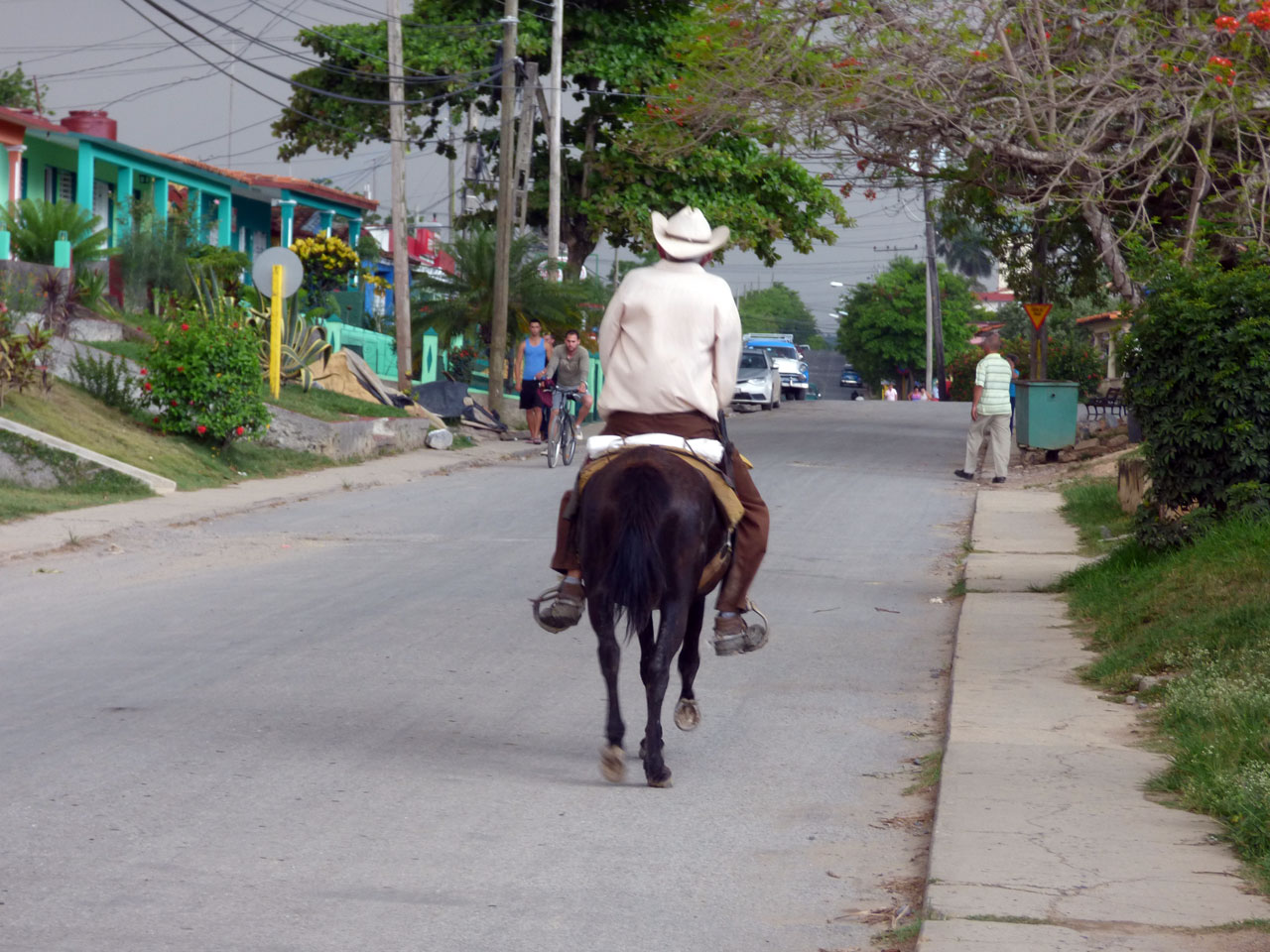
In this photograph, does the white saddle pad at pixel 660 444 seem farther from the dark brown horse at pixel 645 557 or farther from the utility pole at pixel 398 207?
the utility pole at pixel 398 207

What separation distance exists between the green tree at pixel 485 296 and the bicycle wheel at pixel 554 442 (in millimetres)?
8433

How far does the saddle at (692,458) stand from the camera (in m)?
6.30

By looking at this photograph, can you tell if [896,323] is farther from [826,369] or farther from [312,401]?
[312,401]

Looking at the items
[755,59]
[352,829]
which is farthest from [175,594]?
[755,59]

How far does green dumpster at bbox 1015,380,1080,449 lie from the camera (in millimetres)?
24406

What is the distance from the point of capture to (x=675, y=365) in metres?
6.38

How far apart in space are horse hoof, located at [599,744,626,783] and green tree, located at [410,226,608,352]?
Answer: 23.8 metres

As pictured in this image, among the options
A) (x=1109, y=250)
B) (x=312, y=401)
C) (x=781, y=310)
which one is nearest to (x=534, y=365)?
(x=312, y=401)

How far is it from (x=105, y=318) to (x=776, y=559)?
13.4 meters

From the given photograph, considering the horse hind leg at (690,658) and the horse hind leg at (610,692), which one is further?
the horse hind leg at (690,658)

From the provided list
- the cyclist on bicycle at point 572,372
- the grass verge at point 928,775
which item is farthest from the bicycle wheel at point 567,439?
A: the grass verge at point 928,775

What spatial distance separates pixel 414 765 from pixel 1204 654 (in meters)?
4.12

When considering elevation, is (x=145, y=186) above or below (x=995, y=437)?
above

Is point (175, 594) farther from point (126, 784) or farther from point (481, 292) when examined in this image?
point (481, 292)
